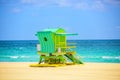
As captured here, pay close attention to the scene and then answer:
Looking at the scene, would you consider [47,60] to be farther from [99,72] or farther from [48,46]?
[99,72]

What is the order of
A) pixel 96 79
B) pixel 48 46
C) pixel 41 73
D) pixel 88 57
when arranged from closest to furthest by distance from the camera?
pixel 96 79
pixel 41 73
pixel 48 46
pixel 88 57

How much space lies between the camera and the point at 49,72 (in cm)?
1478

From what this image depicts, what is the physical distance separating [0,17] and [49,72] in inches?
438

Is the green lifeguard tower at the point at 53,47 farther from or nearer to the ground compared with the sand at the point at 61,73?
farther from the ground

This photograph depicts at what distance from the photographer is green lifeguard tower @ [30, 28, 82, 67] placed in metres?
16.3

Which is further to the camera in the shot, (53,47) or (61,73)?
(53,47)

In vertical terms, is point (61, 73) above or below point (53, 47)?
below

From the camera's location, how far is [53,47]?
53.6 feet

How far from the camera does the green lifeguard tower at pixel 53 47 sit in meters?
16.3

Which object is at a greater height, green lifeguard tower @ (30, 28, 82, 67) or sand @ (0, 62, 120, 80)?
green lifeguard tower @ (30, 28, 82, 67)

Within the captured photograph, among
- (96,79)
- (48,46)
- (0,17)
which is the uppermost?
(0,17)

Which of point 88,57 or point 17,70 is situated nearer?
point 17,70

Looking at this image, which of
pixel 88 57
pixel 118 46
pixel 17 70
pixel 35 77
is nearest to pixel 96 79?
pixel 35 77

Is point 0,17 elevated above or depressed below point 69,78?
above
